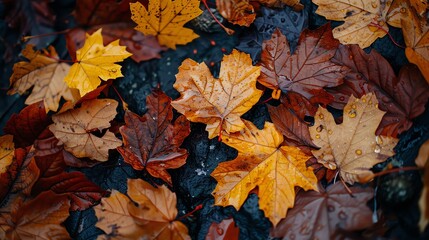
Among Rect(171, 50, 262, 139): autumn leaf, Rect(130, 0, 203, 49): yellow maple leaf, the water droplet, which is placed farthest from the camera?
Rect(130, 0, 203, 49): yellow maple leaf

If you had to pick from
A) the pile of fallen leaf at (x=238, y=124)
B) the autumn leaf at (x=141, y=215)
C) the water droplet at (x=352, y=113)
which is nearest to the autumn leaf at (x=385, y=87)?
the pile of fallen leaf at (x=238, y=124)

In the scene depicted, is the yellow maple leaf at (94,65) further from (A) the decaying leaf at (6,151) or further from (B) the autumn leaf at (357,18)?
(B) the autumn leaf at (357,18)

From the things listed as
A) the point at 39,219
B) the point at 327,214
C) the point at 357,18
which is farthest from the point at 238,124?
the point at 39,219

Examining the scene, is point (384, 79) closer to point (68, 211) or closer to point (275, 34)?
point (275, 34)

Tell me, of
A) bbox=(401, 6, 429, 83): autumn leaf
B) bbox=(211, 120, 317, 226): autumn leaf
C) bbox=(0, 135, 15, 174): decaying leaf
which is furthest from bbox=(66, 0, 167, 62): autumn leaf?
bbox=(401, 6, 429, 83): autumn leaf

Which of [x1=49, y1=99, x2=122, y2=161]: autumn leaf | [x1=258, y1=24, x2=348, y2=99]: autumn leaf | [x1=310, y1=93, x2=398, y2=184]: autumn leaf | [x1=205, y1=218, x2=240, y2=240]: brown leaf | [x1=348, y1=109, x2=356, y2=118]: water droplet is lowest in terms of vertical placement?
[x1=205, y1=218, x2=240, y2=240]: brown leaf

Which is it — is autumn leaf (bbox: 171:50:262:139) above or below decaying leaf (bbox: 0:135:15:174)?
above

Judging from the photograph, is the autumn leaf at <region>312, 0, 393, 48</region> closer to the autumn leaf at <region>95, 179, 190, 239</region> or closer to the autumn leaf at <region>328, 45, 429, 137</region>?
the autumn leaf at <region>328, 45, 429, 137</region>
